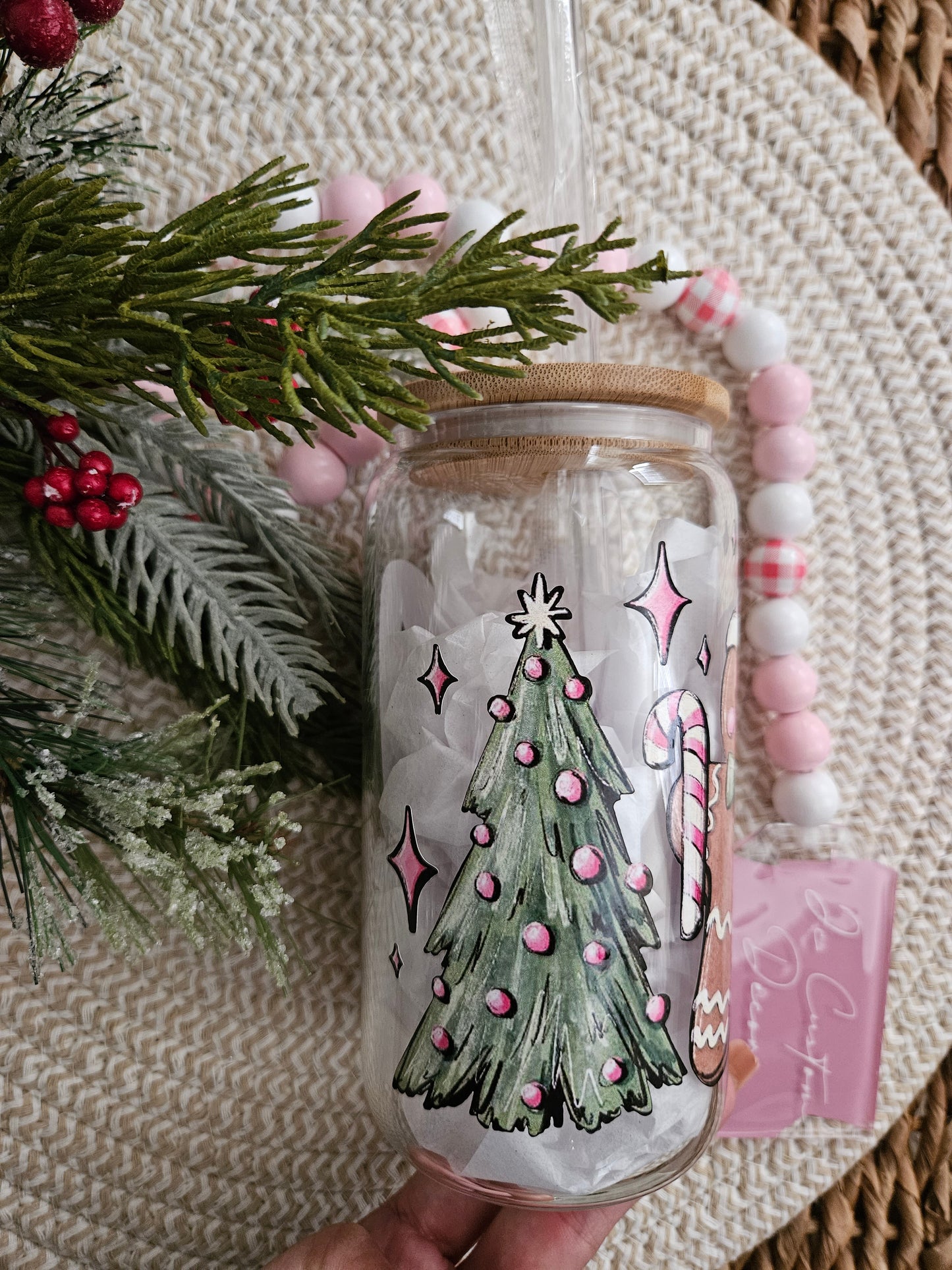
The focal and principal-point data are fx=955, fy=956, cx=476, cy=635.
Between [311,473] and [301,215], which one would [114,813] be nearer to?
[311,473]

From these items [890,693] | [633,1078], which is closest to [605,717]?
[633,1078]

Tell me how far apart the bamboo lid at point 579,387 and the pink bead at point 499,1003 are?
0.26m

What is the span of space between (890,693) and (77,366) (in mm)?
533

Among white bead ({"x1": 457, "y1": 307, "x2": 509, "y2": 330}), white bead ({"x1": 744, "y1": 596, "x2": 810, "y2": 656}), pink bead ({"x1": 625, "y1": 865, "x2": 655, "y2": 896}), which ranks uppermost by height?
white bead ({"x1": 457, "y1": 307, "x2": 509, "y2": 330})

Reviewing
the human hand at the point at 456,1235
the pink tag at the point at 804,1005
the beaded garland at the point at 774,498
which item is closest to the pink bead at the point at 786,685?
the beaded garland at the point at 774,498

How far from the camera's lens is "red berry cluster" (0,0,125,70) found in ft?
1.00

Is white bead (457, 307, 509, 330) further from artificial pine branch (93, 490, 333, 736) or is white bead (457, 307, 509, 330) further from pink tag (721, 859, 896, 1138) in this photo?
pink tag (721, 859, 896, 1138)

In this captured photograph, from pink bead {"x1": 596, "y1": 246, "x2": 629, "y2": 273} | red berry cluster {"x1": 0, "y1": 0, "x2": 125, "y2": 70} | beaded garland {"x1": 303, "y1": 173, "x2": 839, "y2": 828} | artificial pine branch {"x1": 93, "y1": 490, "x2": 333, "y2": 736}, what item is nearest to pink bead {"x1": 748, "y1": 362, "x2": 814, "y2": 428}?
beaded garland {"x1": 303, "y1": 173, "x2": 839, "y2": 828}

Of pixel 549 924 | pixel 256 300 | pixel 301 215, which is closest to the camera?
pixel 256 300

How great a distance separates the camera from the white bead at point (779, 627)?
1.98 ft

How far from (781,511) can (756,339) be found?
0.36 ft

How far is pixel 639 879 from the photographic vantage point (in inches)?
16.6

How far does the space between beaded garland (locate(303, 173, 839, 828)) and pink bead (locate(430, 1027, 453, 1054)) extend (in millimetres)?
290

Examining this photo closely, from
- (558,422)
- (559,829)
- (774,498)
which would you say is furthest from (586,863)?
(774,498)
